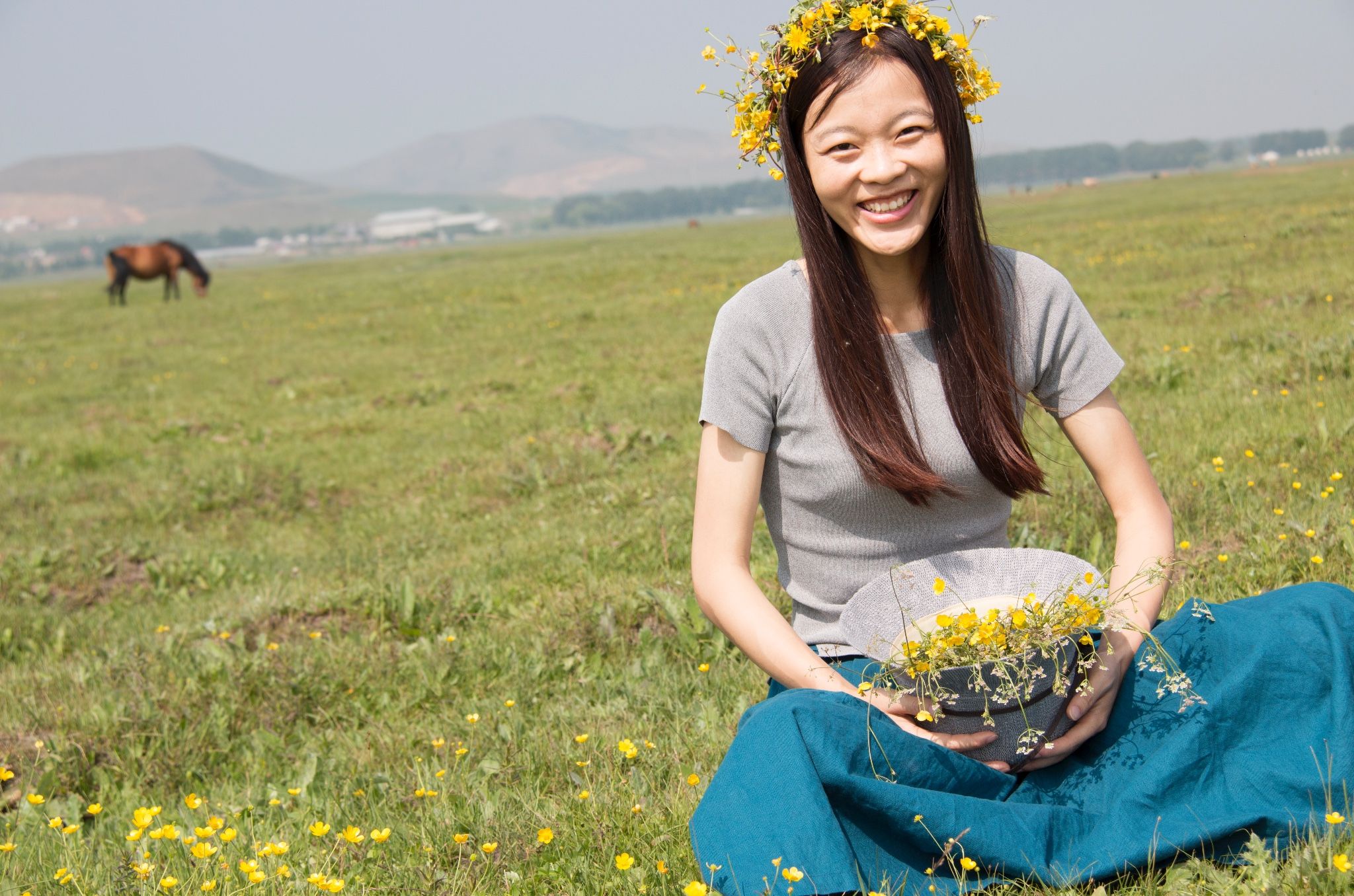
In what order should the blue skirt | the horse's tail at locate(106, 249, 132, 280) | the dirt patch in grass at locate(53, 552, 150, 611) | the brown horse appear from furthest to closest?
the brown horse, the horse's tail at locate(106, 249, 132, 280), the dirt patch in grass at locate(53, 552, 150, 611), the blue skirt

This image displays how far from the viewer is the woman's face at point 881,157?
7.73 feet

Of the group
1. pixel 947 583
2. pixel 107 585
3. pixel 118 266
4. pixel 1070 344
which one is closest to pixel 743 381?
pixel 947 583

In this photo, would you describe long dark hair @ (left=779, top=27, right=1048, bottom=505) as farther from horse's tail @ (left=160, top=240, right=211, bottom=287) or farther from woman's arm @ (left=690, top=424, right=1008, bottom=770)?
horse's tail @ (left=160, top=240, right=211, bottom=287)

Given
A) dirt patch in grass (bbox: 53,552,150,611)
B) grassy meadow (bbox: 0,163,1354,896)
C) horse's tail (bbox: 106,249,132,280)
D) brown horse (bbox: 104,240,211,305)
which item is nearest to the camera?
grassy meadow (bbox: 0,163,1354,896)

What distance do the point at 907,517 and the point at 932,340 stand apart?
1.38 feet

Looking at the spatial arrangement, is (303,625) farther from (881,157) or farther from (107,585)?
(881,157)

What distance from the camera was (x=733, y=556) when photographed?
2.59 m

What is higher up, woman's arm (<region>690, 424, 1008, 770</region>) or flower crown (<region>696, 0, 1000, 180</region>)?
flower crown (<region>696, 0, 1000, 180</region>)

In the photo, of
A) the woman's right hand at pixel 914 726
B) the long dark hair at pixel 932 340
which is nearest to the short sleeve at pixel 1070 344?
the long dark hair at pixel 932 340

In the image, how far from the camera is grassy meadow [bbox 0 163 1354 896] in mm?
2873

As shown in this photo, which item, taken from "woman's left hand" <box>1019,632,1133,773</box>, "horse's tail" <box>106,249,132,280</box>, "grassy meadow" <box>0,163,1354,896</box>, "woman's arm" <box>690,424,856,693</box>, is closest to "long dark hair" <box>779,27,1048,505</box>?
"woman's arm" <box>690,424,856,693</box>

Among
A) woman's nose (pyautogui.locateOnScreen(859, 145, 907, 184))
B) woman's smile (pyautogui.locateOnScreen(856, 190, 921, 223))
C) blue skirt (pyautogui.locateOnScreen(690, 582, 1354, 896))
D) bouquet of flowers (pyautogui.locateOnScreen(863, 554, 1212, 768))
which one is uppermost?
woman's nose (pyautogui.locateOnScreen(859, 145, 907, 184))

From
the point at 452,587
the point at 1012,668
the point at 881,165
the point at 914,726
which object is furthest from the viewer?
the point at 452,587

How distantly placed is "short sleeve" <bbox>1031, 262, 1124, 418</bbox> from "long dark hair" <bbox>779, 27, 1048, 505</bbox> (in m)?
0.11
